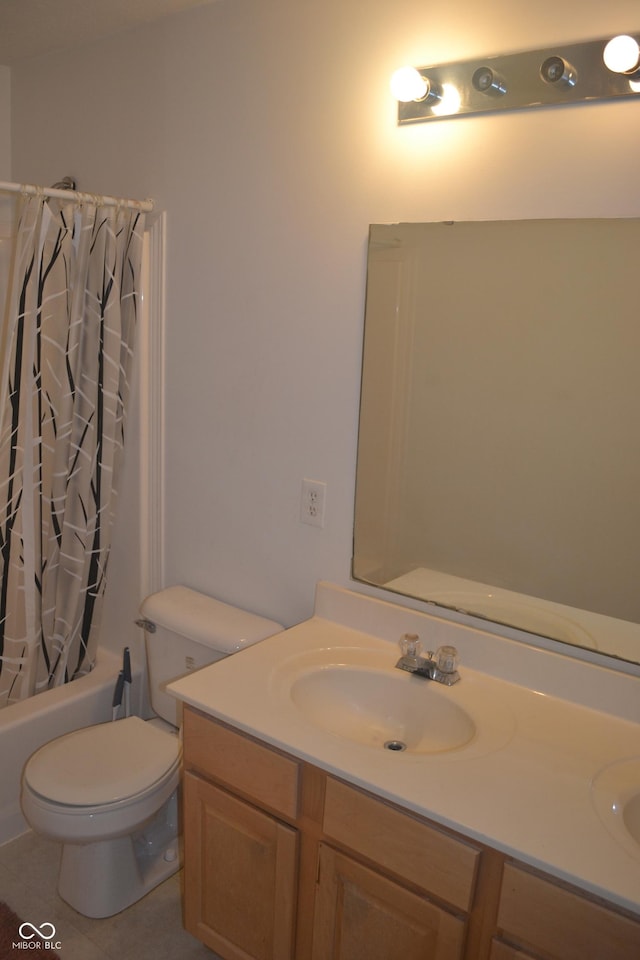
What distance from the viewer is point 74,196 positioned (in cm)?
212

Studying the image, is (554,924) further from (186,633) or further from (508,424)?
(186,633)

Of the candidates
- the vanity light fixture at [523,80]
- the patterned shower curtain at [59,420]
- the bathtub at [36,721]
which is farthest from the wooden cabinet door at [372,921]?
the vanity light fixture at [523,80]

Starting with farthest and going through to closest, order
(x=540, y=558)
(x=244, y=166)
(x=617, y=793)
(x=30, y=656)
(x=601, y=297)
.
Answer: (x=30, y=656) < (x=244, y=166) < (x=540, y=558) < (x=601, y=297) < (x=617, y=793)

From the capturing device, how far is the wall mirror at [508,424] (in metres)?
1.53

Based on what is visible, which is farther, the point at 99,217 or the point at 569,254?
the point at 99,217

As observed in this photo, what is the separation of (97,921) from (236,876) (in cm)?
59

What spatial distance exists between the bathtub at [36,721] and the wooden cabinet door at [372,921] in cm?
113

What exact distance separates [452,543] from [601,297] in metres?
0.65

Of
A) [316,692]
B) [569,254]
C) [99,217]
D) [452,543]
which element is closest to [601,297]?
[569,254]

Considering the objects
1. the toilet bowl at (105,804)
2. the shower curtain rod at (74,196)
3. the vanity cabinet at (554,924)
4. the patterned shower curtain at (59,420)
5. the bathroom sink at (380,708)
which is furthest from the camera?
the patterned shower curtain at (59,420)

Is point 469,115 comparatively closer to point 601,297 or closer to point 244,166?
point 601,297

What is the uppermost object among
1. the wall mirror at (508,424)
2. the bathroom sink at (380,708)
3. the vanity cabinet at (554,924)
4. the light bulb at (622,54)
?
the light bulb at (622,54)

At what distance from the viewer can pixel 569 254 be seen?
1.54 metres

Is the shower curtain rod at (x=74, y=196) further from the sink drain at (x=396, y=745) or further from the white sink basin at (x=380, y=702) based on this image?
the sink drain at (x=396, y=745)
